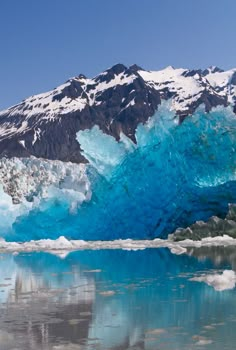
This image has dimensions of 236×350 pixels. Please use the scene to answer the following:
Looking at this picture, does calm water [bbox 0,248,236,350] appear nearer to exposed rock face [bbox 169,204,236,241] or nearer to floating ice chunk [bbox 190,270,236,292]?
A: floating ice chunk [bbox 190,270,236,292]

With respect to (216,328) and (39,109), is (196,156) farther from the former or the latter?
(39,109)

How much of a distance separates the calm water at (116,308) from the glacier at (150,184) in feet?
33.0

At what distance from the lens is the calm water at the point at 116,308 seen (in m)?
6.09

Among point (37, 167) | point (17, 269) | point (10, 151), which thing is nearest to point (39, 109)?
point (10, 151)

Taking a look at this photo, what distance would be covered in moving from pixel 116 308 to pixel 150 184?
1699 centimetres

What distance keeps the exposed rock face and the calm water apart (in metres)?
8.13

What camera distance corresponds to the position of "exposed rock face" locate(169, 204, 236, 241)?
21688 mm

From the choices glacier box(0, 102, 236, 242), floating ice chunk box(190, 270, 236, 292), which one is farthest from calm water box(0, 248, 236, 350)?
glacier box(0, 102, 236, 242)

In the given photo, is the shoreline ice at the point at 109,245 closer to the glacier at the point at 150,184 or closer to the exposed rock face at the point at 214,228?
the exposed rock face at the point at 214,228

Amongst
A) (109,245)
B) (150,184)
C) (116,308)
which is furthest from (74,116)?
(116,308)

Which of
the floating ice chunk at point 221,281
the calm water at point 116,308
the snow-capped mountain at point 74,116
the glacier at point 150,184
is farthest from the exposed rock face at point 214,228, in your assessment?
the snow-capped mountain at point 74,116

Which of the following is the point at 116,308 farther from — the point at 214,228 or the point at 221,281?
the point at 214,228

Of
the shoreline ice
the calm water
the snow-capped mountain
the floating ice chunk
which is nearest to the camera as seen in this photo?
the calm water

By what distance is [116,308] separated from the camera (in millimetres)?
7992
